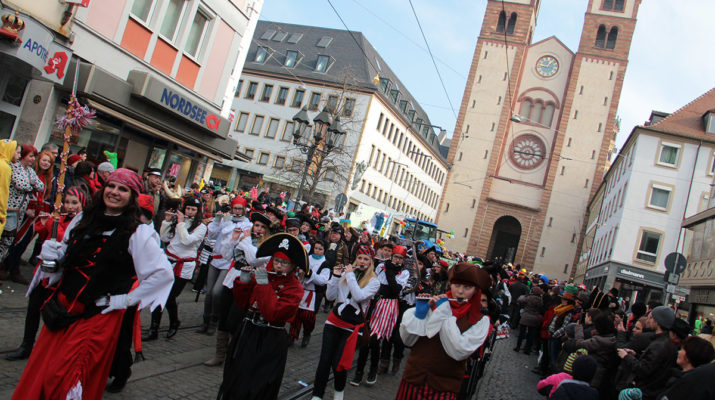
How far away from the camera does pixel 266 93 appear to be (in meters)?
51.8

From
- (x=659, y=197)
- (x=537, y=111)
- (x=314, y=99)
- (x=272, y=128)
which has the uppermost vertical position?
(x=537, y=111)

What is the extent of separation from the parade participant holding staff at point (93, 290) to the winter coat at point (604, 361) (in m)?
5.59

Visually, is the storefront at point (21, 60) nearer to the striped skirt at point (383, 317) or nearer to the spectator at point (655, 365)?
the striped skirt at point (383, 317)

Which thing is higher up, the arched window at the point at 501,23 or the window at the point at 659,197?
the arched window at the point at 501,23

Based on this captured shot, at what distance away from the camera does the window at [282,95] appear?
5119 cm

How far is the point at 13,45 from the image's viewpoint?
1007cm

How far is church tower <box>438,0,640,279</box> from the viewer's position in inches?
2083

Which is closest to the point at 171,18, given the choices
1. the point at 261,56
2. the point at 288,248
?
the point at 288,248

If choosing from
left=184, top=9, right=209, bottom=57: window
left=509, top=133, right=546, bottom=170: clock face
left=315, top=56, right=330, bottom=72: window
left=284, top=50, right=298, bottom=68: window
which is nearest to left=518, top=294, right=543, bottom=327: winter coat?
left=184, top=9, right=209, bottom=57: window

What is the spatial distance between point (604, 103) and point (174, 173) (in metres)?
46.2

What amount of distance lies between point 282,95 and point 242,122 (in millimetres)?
4555

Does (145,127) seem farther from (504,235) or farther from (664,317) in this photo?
(504,235)

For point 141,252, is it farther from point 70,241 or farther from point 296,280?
point 296,280

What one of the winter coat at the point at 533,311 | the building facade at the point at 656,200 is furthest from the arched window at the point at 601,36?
the winter coat at the point at 533,311
